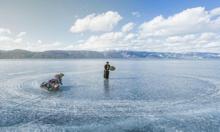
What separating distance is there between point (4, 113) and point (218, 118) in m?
12.8

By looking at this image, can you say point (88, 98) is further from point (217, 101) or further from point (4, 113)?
point (217, 101)

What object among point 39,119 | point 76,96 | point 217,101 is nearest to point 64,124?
point 39,119

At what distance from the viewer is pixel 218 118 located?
12.3 meters

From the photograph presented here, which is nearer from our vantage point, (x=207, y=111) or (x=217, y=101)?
(x=207, y=111)

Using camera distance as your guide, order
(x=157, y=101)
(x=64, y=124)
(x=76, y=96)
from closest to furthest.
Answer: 1. (x=64, y=124)
2. (x=157, y=101)
3. (x=76, y=96)

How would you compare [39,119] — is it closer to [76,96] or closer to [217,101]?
[76,96]

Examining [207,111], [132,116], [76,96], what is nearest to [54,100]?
[76,96]

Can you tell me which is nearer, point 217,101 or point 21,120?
point 21,120

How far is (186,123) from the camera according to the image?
1150cm

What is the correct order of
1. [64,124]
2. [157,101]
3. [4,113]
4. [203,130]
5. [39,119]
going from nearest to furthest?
[203,130], [64,124], [39,119], [4,113], [157,101]

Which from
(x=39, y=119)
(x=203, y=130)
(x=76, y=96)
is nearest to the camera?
(x=203, y=130)

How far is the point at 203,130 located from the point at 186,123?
3.81ft

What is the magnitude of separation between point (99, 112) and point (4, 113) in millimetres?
5819

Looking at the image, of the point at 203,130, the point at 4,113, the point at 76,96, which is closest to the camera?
the point at 203,130
